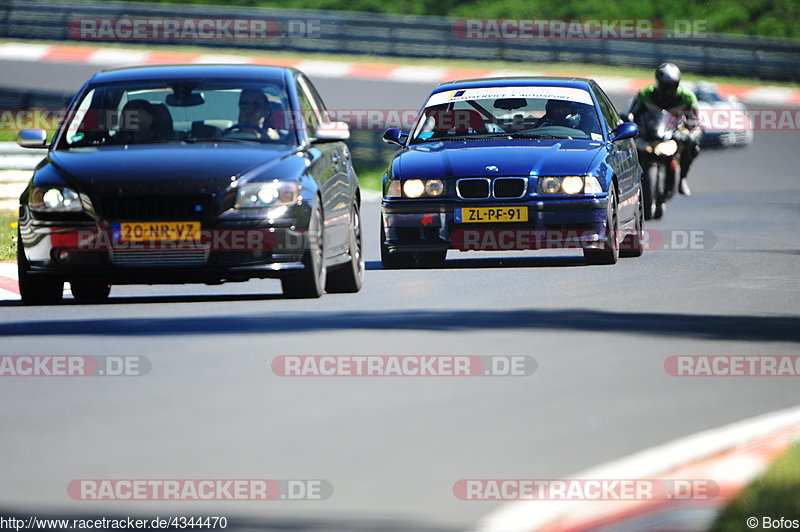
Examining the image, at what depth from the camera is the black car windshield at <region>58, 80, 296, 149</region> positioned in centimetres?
1255

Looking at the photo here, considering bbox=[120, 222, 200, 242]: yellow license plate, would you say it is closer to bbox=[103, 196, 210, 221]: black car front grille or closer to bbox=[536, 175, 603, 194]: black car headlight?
bbox=[103, 196, 210, 221]: black car front grille

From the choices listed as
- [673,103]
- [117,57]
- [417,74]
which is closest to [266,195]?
[673,103]

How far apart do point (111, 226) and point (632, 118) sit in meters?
8.61

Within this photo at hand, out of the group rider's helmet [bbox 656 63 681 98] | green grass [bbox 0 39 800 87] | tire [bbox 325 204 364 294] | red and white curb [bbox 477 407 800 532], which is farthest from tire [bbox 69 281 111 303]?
green grass [bbox 0 39 800 87]

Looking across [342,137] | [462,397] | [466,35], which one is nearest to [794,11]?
[466,35]

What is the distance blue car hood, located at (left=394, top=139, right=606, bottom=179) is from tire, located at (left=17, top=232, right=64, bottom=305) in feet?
11.2

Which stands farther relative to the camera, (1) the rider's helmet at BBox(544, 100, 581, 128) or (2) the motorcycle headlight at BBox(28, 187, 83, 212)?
(1) the rider's helmet at BBox(544, 100, 581, 128)

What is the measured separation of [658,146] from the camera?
19.8 meters

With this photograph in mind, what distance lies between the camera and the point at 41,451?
7.07 meters

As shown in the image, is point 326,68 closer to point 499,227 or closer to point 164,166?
point 499,227

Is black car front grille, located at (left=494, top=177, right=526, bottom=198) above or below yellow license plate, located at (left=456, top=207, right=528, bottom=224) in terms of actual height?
above

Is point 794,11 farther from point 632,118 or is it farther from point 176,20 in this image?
point 632,118

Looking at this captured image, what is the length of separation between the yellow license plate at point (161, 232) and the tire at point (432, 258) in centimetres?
421

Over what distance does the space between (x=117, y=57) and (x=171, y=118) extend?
25525 mm
